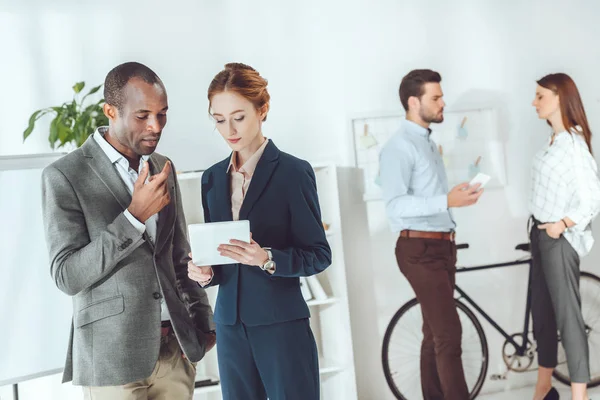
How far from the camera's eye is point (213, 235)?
1.62m

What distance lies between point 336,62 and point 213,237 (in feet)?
8.04

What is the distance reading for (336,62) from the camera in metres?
3.86

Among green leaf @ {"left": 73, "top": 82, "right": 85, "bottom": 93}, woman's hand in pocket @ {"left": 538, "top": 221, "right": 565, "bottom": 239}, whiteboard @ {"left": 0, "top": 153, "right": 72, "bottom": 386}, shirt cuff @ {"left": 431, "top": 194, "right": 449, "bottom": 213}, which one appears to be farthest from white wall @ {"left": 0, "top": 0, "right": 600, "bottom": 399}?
whiteboard @ {"left": 0, "top": 153, "right": 72, "bottom": 386}

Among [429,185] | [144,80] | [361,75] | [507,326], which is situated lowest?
[507,326]

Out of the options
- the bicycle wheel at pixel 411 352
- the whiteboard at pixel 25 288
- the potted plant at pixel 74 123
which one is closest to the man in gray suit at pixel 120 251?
the whiteboard at pixel 25 288

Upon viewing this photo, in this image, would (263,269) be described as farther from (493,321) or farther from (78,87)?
(493,321)

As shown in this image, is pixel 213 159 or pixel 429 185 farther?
pixel 213 159

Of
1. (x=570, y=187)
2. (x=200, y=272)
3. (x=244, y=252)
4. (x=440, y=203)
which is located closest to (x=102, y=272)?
(x=200, y=272)

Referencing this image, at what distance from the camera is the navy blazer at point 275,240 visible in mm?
1704

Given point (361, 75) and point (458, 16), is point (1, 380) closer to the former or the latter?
point (361, 75)

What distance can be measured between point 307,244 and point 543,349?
2.53m

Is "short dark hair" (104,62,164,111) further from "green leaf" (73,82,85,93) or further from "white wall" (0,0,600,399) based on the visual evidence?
"white wall" (0,0,600,399)

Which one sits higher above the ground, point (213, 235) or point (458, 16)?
point (458, 16)

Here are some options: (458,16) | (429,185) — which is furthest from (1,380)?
(458,16)
